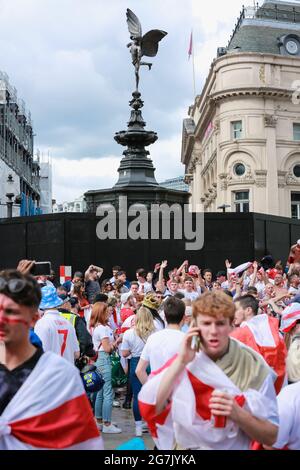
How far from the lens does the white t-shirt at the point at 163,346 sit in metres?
5.06

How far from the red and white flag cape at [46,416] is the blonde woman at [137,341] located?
5490 millimetres

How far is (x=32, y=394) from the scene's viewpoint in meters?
3.00

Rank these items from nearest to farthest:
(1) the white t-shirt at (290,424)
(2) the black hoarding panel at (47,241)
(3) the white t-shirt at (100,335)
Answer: (1) the white t-shirt at (290,424), (3) the white t-shirt at (100,335), (2) the black hoarding panel at (47,241)

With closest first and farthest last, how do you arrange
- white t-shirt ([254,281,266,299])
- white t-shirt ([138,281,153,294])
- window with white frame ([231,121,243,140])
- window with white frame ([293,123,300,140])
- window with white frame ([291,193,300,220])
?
white t-shirt ([254,281,266,299])
white t-shirt ([138,281,153,294])
window with white frame ([231,121,243,140])
window with white frame ([291,193,300,220])
window with white frame ([293,123,300,140])

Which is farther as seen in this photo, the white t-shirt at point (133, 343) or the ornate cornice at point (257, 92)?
the ornate cornice at point (257, 92)

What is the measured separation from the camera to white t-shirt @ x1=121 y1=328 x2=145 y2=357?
348 inches

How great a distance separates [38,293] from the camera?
330 cm

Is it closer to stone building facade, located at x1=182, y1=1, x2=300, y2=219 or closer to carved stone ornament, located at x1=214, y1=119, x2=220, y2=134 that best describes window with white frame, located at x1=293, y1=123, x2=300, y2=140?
stone building facade, located at x1=182, y1=1, x2=300, y2=219

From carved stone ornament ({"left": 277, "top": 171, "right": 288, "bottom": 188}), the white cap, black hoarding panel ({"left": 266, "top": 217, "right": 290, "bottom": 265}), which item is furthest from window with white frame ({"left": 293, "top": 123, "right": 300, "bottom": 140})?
the white cap

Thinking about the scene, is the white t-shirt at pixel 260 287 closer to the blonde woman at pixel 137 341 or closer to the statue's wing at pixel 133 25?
the blonde woman at pixel 137 341

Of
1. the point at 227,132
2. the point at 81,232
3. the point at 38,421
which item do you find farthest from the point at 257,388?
the point at 227,132

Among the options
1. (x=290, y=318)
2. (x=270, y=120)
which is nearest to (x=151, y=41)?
(x=290, y=318)

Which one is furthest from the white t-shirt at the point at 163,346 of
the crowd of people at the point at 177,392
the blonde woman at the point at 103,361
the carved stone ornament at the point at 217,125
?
the carved stone ornament at the point at 217,125

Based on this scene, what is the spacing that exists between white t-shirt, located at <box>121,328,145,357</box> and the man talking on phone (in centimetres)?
533
